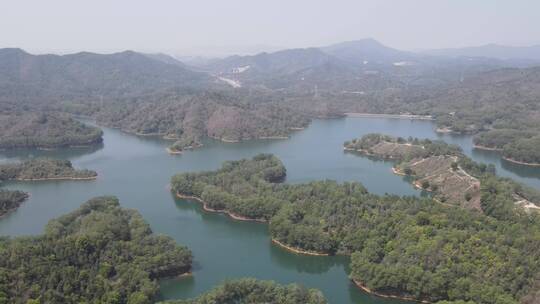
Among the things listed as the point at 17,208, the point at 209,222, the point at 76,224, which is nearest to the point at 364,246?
the point at 209,222

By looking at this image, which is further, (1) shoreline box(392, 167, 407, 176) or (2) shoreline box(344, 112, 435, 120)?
(2) shoreline box(344, 112, 435, 120)

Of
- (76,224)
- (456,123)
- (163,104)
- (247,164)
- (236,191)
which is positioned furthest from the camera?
(163,104)

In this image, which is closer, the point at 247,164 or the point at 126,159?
the point at 247,164

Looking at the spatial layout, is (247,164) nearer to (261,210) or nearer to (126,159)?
(261,210)

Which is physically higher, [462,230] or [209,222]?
[462,230]

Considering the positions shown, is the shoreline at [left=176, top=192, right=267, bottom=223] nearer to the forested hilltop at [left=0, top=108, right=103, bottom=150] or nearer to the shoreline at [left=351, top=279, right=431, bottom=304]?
the shoreline at [left=351, top=279, right=431, bottom=304]

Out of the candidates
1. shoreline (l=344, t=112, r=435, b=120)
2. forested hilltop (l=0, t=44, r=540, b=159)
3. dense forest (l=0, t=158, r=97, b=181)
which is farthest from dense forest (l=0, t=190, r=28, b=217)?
shoreline (l=344, t=112, r=435, b=120)

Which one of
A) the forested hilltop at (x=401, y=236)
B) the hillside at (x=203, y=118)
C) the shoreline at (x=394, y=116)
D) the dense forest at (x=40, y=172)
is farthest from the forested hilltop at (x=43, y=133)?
the shoreline at (x=394, y=116)
